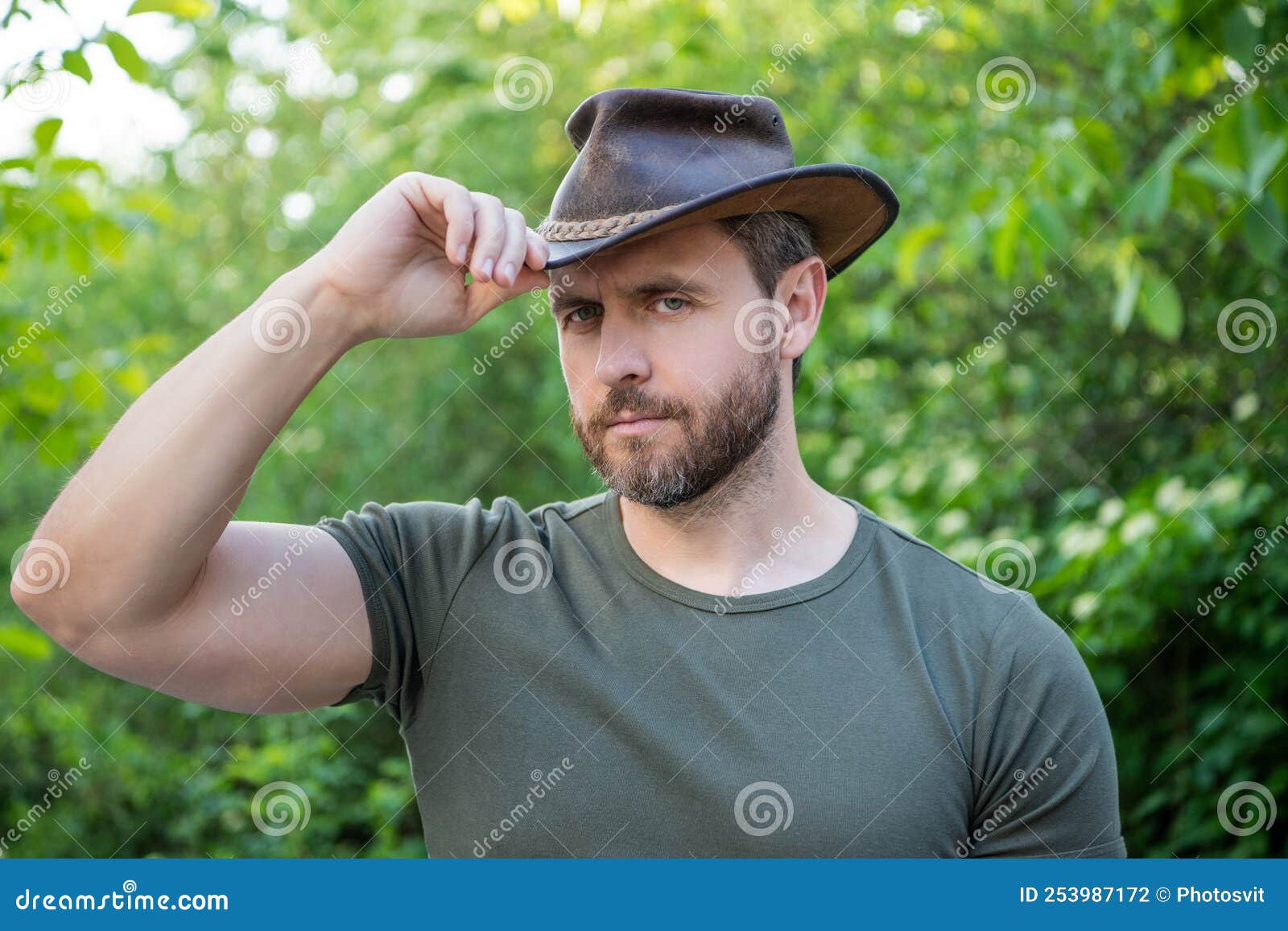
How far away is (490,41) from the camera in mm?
6484

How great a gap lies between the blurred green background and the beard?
1189 millimetres

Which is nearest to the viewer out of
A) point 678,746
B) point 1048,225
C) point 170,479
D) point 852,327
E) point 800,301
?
point 170,479

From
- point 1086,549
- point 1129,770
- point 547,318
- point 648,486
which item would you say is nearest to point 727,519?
point 648,486

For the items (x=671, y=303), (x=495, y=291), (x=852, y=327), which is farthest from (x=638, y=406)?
(x=852, y=327)

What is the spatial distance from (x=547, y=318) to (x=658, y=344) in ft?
13.7

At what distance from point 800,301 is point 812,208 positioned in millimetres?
155

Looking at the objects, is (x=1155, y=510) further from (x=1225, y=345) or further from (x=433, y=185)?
(x=433, y=185)

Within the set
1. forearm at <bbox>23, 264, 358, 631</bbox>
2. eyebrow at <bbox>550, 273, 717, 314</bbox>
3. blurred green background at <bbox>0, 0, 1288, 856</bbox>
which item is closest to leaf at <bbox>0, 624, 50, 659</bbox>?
blurred green background at <bbox>0, 0, 1288, 856</bbox>

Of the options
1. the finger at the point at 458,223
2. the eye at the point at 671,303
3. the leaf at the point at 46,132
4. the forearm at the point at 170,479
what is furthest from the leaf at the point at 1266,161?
the leaf at the point at 46,132

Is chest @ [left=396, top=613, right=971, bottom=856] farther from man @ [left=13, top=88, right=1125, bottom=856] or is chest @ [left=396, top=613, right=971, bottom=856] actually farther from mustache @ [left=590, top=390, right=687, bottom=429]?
mustache @ [left=590, top=390, right=687, bottom=429]

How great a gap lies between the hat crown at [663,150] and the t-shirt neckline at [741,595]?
463mm

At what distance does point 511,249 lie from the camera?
156 cm

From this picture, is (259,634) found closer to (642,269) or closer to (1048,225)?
(642,269)

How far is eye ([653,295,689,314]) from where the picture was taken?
1783 millimetres
